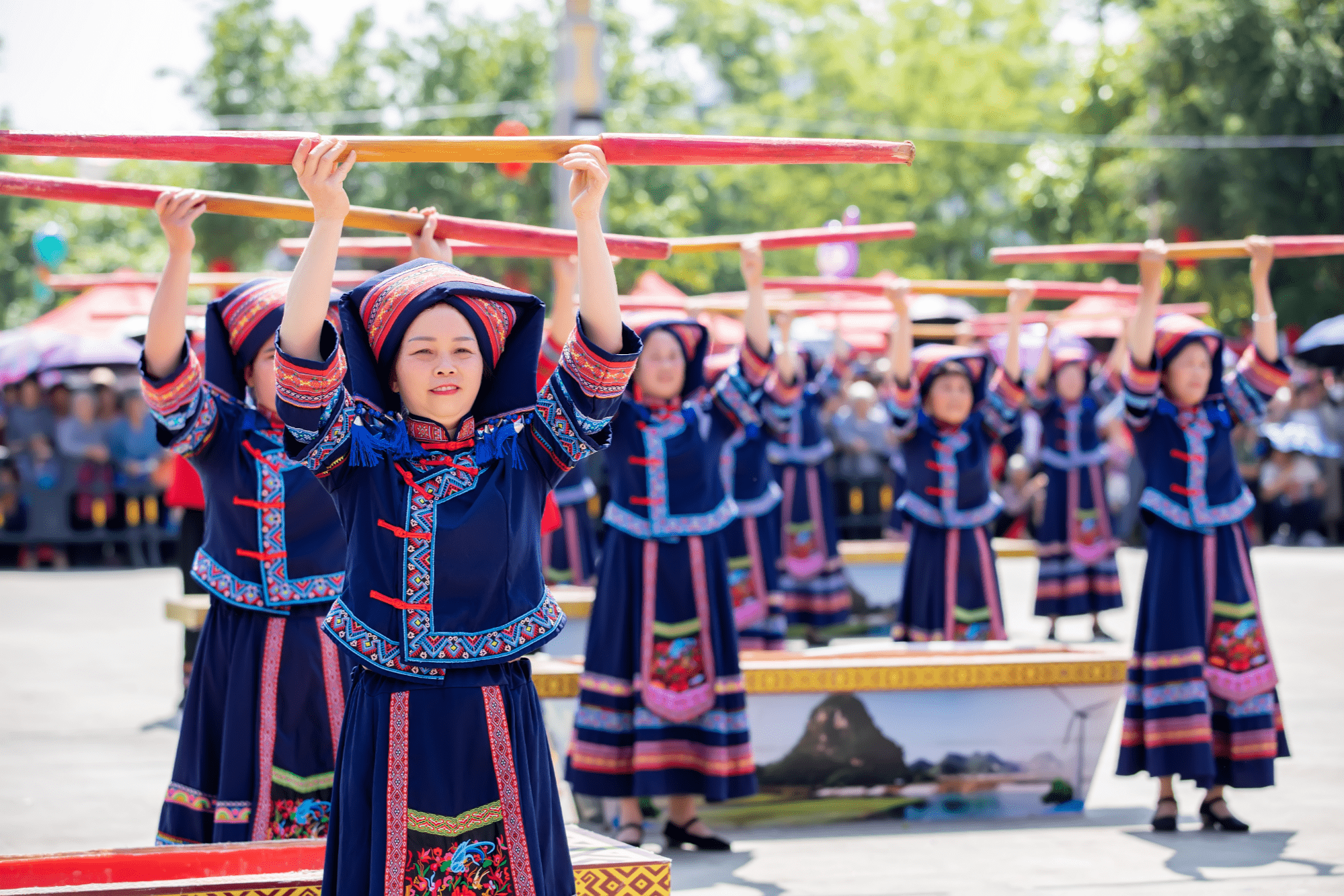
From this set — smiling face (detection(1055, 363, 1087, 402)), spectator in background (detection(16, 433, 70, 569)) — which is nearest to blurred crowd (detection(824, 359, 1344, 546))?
smiling face (detection(1055, 363, 1087, 402))

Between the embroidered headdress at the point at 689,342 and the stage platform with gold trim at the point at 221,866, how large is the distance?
8.04 ft

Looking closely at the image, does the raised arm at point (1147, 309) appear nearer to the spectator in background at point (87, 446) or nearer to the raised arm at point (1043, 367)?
the raised arm at point (1043, 367)

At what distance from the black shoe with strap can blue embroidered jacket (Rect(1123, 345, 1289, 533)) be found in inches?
42.0

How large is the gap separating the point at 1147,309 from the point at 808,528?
16.4ft

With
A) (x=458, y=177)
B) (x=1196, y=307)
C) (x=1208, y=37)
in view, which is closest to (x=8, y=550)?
(x=458, y=177)

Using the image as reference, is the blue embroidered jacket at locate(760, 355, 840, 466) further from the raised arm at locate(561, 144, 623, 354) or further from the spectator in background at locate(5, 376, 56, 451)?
the spectator in background at locate(5, 376, 56, 451)

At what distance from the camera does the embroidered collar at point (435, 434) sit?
3.29 meters

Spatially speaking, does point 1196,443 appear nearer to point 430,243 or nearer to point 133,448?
point 430,243

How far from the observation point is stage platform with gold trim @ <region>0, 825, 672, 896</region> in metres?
3.85

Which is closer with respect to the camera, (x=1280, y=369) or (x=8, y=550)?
(x=1280, y=369)

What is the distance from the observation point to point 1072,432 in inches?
432

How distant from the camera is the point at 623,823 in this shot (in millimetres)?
5883

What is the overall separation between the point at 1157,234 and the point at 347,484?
18.1m

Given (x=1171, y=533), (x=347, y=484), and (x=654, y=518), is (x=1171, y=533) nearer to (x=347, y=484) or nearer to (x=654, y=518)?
(x=654, y=518)
